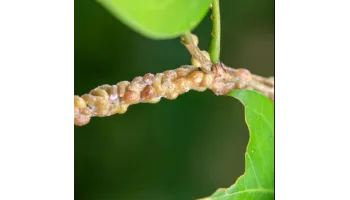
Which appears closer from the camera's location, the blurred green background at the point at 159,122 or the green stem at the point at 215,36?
the blurred green background at the point at 159,122

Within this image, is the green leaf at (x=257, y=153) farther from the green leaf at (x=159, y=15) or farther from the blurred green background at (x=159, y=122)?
the green leaf at (x=159, y=15)

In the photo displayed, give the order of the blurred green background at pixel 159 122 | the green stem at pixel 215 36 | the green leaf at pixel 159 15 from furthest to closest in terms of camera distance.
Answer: the green stem at pixel 215 36, the blurred green background at pixel 159 122, the green leaf at pixel 159 15

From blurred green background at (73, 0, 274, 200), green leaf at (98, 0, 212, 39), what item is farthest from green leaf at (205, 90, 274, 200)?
green leaf at (98, 0, 212, 39)

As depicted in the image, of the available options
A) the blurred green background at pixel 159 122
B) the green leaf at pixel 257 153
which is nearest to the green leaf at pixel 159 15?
the blurred green background at pixel 159 122

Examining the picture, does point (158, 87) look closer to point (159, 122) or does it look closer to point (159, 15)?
point (159, 122)

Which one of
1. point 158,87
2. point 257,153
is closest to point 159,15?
point 158,87
